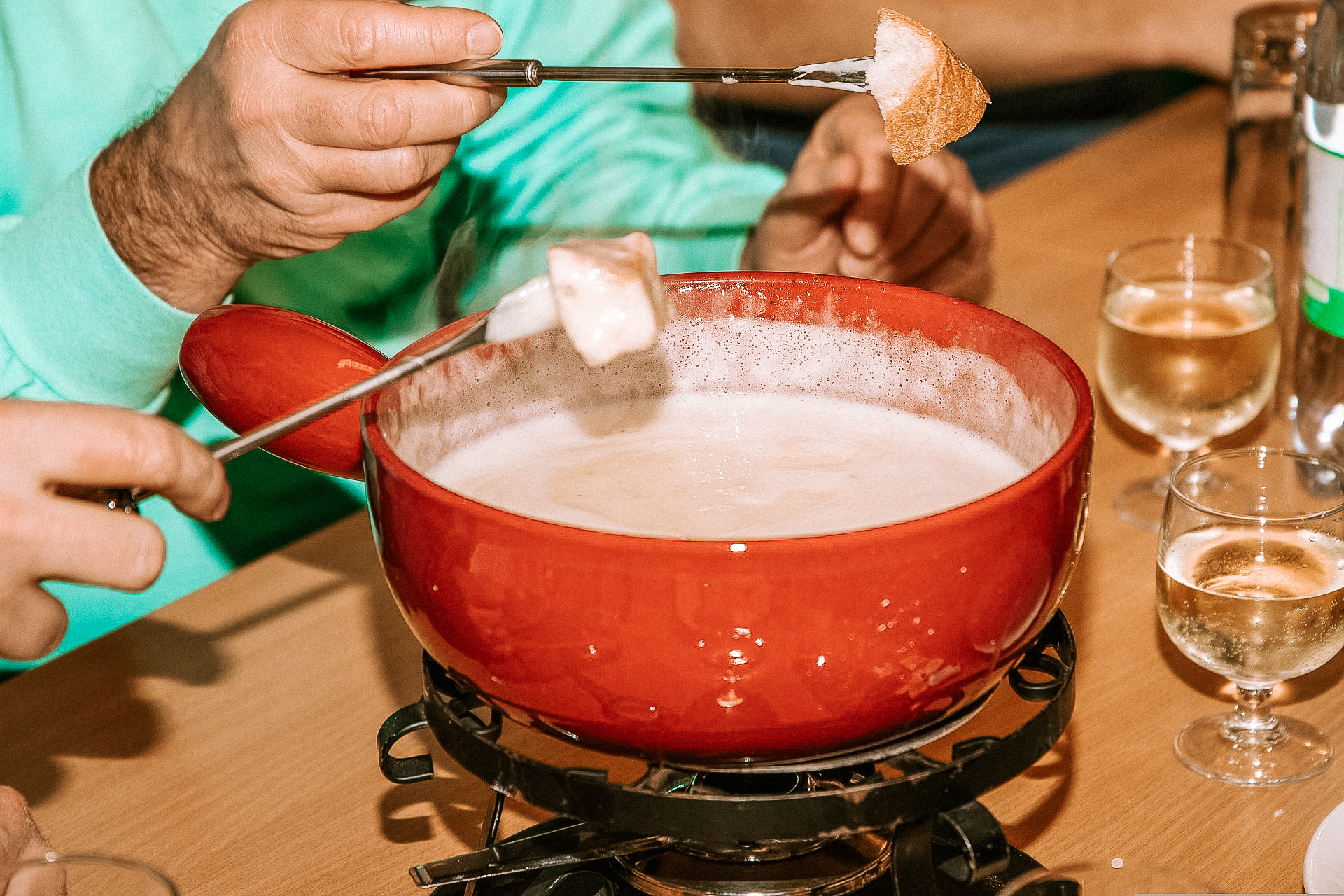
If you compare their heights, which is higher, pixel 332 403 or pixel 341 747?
pixel 332 403

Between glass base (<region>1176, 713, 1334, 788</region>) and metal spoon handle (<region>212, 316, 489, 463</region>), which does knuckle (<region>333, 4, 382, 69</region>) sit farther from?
glass base (<region>1176, 713, 1334, 788</region>)

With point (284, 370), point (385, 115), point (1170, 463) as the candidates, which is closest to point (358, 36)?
point (385, 115)

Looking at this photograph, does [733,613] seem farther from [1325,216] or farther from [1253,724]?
[1325,216]

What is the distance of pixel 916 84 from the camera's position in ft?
2.16

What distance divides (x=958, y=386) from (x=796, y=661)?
0.75 feet

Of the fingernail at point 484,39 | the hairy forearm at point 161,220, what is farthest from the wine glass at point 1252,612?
the hairy forearm at point 161,220

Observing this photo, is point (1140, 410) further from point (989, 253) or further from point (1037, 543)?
point (1037, 543)

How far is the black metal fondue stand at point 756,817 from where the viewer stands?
20.0 inches

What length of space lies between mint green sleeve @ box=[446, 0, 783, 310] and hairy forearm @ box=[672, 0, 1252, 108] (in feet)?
0.85

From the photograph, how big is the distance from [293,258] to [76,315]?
0.98ft

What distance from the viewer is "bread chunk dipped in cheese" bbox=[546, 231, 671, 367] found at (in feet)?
1.83

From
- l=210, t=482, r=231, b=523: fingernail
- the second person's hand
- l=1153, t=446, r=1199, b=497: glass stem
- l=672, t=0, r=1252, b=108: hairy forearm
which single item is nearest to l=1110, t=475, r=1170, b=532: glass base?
l=1153, t=446, r=1199, b=497: glass stem

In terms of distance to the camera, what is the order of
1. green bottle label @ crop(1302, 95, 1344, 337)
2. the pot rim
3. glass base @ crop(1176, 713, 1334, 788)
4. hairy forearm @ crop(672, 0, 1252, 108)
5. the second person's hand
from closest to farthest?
the pot rim
glass base @ crop(1176, 713, 1334, 788)
green bottle label @ crop(1302, 95, 1344, 337)
the second person's hand
hairy forearm @ crop(672, 0, 1252, 108)

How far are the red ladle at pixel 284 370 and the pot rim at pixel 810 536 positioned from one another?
0.25 feet
